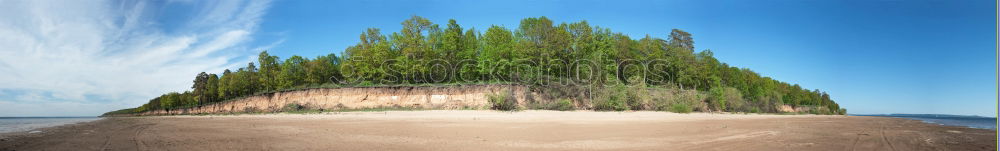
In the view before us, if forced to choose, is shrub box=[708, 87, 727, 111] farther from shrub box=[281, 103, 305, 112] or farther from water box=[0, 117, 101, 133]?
water box=[0, 117, 101, 133]

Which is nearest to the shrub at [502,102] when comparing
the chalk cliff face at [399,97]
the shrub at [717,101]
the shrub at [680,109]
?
the chalk cliff face at [399,97]

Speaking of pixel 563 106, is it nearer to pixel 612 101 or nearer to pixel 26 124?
pixel 612 101

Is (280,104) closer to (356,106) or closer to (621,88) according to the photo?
(356,106)

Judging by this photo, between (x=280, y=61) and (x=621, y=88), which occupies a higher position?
(x=280, y=61)

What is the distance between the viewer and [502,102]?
975 inches

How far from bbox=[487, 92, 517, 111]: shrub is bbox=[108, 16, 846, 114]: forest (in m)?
3.12

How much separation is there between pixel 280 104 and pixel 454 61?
1737 centimetres

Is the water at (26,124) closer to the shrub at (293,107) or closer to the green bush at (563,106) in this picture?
Result: the shrub at (293,107)

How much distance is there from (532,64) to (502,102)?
24.2 ft

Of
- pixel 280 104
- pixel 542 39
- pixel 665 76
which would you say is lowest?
pixel 280 104

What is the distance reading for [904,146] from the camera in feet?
23.4

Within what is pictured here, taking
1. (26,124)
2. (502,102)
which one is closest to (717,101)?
(502,102)

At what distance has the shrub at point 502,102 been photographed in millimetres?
24766

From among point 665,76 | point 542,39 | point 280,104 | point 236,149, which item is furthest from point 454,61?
point 236,149
